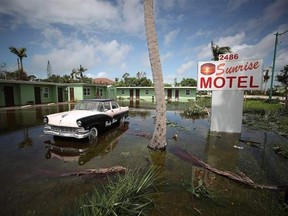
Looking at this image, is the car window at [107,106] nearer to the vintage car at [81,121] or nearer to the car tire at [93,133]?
the vintage car at [81,121]

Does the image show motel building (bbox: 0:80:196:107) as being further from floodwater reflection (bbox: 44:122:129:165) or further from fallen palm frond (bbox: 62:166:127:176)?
fallen palm frond (bbox: 62:166:127:176)

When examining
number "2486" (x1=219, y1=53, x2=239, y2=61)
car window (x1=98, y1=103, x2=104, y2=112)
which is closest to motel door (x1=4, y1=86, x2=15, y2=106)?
car window (x1=98, y1=103, x2=104, y2=112)

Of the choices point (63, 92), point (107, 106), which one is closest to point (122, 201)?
point (107, 106)

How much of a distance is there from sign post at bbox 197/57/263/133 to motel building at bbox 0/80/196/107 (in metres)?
17.9

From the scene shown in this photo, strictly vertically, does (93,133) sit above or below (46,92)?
below

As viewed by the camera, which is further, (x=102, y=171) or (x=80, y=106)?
(x=80, y=106)

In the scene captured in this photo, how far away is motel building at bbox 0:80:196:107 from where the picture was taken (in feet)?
57.6

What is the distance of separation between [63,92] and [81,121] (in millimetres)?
21252

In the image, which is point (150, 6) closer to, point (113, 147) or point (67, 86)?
point (113, 147)

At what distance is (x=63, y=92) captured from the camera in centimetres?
2462

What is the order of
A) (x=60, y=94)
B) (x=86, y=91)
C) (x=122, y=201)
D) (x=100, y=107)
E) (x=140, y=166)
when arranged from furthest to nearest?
(x=86, y=91)
(x=60, y=94)
(x=100, y=107)
(x=140, y=166)
(x=122, y=201)

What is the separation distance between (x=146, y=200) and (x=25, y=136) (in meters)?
6.70

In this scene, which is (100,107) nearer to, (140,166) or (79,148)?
(79,148)

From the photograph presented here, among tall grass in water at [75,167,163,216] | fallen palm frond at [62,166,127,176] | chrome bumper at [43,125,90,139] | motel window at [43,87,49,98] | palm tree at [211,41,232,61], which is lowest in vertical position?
fallen palm frond at [62,166,127,176]
